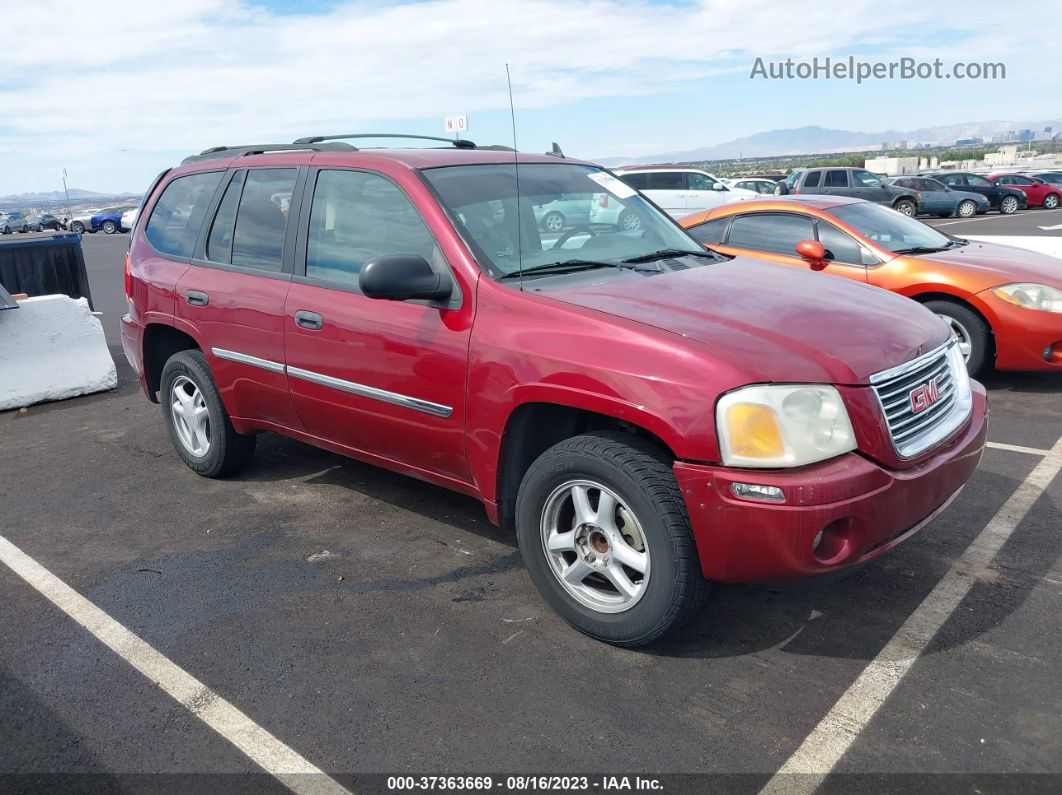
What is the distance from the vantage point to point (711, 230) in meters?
8.05

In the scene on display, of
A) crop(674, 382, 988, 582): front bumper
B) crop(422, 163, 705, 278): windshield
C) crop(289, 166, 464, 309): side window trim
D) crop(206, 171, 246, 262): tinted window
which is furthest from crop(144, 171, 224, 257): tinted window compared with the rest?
crop(674, 382, 988, 582): front bumper

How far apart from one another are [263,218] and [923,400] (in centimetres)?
327

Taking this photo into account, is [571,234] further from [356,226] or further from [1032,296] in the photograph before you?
[1032,296]

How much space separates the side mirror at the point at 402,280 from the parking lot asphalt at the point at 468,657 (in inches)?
49.6

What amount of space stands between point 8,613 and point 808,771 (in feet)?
10.5

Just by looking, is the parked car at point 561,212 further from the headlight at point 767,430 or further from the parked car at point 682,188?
the parked car at point 682,188

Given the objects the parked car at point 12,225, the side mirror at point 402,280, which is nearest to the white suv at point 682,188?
the side mirror at point 402,280

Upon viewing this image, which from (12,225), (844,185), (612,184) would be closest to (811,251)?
(612,184)

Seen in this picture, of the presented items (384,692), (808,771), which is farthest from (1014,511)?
(384,692)

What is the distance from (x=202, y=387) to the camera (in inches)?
198

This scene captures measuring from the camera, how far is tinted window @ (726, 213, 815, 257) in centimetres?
753

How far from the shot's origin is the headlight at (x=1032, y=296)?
643 cm

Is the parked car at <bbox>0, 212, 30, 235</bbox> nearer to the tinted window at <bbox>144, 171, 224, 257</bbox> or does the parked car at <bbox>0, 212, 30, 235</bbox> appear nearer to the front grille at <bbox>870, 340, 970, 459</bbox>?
the tinted window at <bbox>144, 171, 224, 257</bbox>

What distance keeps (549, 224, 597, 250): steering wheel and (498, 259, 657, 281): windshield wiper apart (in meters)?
0.12
